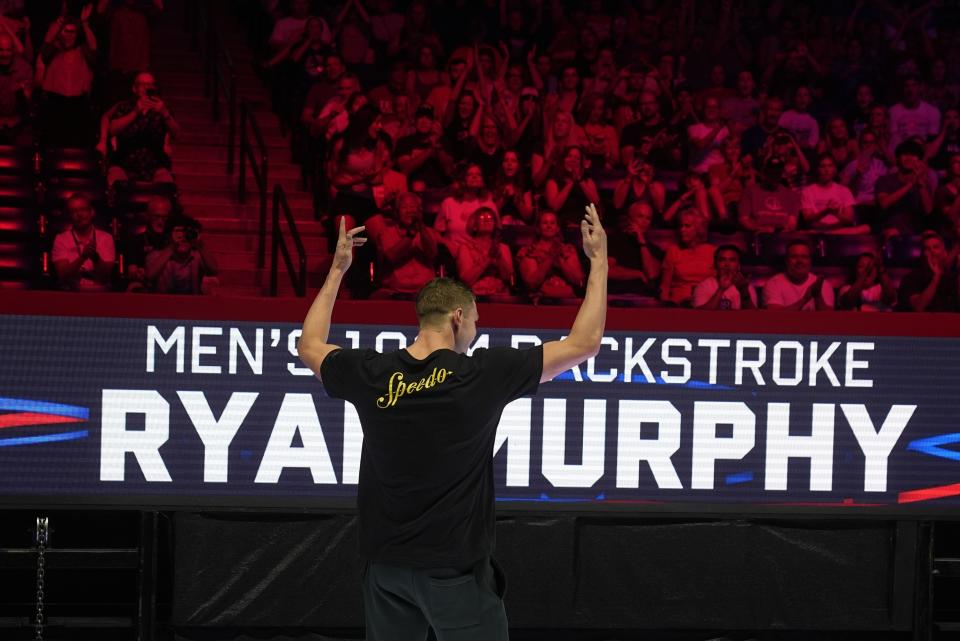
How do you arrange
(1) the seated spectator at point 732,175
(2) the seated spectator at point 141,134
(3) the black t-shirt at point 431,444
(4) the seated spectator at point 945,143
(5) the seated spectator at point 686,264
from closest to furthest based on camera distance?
(3) the black t-shirt at point 431,444
(5) the seated spectator at point 686,264
(2) the seated spectator at point 141,134
(1) the seated spectator at point 732,175
(4) the seated spectator at point 945,143

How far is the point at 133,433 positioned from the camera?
5.18 meters

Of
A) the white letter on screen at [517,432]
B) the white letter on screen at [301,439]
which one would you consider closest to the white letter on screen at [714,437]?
the white letter on screen at [517,432]

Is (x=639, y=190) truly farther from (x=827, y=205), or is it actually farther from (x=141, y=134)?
(x=141, y=134)

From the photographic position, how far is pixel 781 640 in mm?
5719

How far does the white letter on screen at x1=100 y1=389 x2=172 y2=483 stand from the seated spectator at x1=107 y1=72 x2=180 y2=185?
491 cm

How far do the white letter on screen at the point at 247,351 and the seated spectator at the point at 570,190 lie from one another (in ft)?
16.6

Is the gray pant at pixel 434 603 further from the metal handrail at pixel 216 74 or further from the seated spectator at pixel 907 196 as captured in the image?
the seated spectator at pixel 907 196

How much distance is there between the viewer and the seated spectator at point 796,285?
928 centimetres

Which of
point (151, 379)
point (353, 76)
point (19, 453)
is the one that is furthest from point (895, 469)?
point (353, 76)

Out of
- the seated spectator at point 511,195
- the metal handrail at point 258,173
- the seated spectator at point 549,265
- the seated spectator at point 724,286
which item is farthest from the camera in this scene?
the seated spectator at point 511,195

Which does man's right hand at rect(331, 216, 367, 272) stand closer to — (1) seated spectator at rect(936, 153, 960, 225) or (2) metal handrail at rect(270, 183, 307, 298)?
(2) metal handrail at rect(270, 183, 307, 298)

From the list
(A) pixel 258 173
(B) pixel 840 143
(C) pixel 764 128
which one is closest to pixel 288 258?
(A) pixel 258 173

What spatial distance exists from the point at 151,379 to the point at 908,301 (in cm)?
653

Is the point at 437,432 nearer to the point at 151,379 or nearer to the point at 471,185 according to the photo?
the point at 151,379
